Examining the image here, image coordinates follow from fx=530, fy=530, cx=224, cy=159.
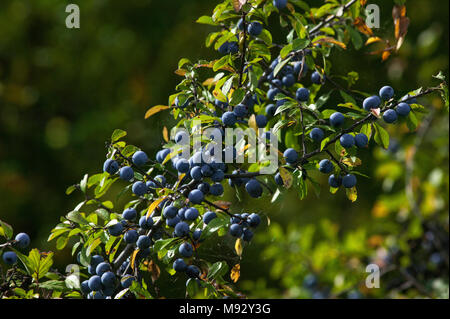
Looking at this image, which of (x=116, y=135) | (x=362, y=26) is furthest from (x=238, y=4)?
(x=362, y=26)

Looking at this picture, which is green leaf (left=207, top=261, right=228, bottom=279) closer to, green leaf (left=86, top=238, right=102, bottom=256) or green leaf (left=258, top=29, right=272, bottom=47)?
green leaf (left=86, top=238, right=102, bottom=256)

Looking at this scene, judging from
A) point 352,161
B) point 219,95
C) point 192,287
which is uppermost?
point 219,95

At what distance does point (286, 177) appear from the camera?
0.88 meters

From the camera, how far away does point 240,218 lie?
934 mm

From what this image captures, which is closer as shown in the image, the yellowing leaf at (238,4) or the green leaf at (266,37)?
→ the yellowing leaf at (238,4)

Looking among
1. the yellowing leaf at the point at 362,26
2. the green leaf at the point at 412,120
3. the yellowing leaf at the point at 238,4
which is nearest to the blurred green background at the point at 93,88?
the yellowing leaf at the point at 362,26

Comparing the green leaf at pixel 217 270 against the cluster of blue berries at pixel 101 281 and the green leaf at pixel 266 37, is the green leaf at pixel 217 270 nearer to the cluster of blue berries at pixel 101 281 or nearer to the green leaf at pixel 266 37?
the cluster of blue berries at pixel 101 281

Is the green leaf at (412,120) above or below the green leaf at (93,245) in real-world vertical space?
above

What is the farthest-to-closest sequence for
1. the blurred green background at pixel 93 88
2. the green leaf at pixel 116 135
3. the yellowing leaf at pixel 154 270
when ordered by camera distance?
the blurred green background at pixel 93 88
the yellowing leaf at pixel 154 270
the green leaf at pixel 116 135

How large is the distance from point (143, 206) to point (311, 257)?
1.15m

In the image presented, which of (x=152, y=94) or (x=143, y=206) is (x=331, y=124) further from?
(x=152, y=94)

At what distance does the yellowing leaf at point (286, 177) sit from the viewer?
871 millimetres

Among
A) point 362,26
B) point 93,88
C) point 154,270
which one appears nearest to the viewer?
point 154,270

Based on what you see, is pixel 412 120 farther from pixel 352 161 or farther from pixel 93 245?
pixel 93 245
